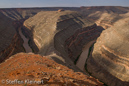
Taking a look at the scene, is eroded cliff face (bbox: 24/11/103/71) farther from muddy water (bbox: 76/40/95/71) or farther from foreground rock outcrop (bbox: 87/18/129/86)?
foreground rock outcrop (bbox: 87/18/129/86)

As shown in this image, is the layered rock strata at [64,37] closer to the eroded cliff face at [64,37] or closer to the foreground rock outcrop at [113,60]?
the eroded cliff face at [64,37]

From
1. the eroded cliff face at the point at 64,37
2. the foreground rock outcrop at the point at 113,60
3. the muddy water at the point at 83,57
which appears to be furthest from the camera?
the eroded cliff face at the point at 64,37

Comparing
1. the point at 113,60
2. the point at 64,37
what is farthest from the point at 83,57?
the point at 113,60

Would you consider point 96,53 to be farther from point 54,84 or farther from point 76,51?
point 54,84

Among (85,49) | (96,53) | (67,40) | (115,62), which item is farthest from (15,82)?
(85,49)

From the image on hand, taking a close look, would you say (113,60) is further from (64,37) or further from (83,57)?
(64,37)

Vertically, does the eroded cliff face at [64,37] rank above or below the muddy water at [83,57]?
above

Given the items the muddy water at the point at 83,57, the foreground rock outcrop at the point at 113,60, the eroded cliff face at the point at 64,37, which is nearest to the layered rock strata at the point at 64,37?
the eroded cliff face at the point at 64,37

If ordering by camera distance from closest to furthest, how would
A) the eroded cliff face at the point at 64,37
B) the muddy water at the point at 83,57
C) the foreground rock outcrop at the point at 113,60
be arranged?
the foreground rock outcrop at the point at 113,60, the muddy water at the point at 83,57, the eroded cliff face at the point at 64,37

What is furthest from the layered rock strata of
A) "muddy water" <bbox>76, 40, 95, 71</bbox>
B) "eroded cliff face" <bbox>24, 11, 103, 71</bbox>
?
"muddy water" <bbox>76, 40, 95, 71</bbox>

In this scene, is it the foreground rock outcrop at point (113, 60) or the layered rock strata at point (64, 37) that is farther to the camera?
the layered rock strata at point (64, 37)
